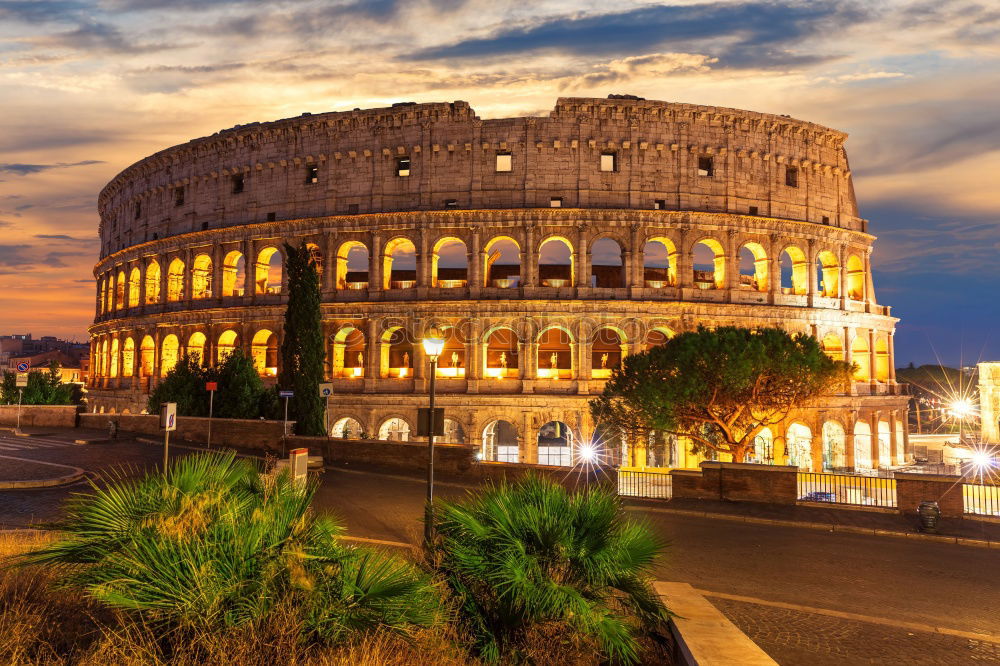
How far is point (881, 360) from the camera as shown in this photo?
38.4 metres

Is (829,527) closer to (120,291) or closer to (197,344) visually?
(197,344)

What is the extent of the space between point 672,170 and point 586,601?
3167 centimetres

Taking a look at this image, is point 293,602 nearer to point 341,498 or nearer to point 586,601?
point 586,601

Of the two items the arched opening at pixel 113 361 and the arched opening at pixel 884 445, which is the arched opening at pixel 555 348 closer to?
the arched opening at pixel 884 445

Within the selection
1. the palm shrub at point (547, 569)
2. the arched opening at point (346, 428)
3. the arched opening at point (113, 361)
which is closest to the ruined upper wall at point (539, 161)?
the arched opening at point (346, 428)

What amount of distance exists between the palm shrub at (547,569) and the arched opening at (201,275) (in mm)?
37917

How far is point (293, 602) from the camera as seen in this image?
209 inches

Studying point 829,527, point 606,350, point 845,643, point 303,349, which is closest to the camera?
point 845,643

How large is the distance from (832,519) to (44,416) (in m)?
36.1

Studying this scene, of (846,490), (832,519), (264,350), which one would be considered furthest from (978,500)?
(264,350)

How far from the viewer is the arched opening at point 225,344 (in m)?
38.0

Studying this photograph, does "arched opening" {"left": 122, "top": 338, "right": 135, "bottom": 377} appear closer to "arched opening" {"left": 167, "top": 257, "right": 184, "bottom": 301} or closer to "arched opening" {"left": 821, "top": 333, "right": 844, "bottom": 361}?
"arched opening" {"left": 167, "top": 257, "right": 184, "bottom": 301}

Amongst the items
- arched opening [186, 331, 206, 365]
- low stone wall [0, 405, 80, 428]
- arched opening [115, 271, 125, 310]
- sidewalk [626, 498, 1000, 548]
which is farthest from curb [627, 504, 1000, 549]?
arched opening [115, 271, 125, 310]

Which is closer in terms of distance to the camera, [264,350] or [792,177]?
[792,177]
